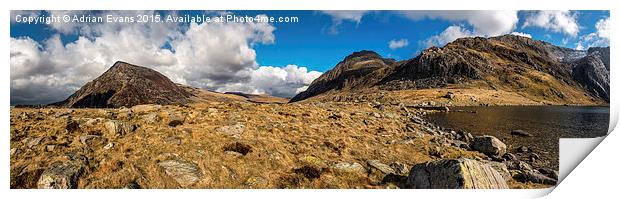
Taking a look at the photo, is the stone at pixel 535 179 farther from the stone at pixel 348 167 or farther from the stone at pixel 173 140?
the stone at pixel 173 140

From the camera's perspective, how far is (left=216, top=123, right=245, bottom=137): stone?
24623mm

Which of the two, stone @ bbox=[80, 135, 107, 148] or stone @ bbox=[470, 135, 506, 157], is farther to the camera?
stone @ bbox=[470, 135, 506, 157]

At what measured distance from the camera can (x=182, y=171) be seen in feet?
59.8

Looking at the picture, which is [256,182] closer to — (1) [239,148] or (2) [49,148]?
(1) [239,148]

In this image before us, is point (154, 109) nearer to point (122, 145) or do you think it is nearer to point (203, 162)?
point (122, 145)

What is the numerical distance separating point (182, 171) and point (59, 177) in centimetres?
503

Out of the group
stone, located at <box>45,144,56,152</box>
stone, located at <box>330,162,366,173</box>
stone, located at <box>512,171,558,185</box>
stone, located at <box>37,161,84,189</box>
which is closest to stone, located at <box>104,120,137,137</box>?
stone, located at <box>45,144,56,152</box>

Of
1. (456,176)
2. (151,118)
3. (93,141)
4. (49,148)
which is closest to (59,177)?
(49,148)

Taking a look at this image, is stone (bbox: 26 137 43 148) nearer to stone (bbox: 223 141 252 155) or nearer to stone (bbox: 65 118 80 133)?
stone (bbox: 65 118 80 133)

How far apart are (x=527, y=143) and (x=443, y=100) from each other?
147019 mm

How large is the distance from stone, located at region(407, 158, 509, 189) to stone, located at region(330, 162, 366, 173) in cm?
317

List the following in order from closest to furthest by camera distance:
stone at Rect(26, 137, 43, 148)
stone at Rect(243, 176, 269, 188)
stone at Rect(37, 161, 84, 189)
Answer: stone at Rect(37, 161, 84, 189) → stone at Rect(243, 176, 269, 188) → stone at Rect(26, 137, 43, 148)
